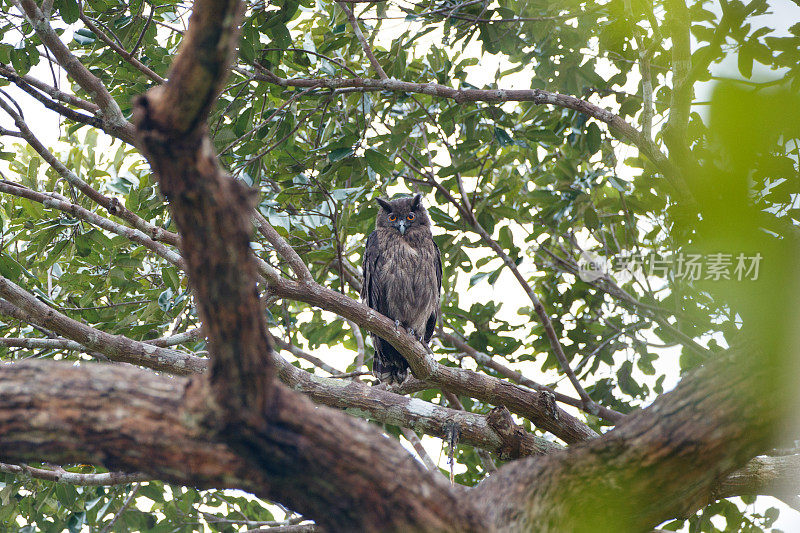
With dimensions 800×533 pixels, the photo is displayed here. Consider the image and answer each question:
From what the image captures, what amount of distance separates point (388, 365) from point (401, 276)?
884 millimetres

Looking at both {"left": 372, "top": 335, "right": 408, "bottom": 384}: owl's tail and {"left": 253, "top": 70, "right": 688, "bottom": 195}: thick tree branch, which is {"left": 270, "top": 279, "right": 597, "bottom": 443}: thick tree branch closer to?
{"left": 372, "top": 335, "right": 408, "bottom": 384}: owl's tail

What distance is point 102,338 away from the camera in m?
3.73

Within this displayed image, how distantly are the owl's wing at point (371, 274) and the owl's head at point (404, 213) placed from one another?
11.2 inches

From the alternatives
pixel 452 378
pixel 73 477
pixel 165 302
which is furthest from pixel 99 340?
pixel 452 378

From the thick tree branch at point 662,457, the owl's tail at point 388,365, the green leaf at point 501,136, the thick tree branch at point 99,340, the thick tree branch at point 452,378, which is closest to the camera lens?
the thick tree branch at point 662,457

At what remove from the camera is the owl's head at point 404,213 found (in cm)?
678

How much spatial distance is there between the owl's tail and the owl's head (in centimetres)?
126

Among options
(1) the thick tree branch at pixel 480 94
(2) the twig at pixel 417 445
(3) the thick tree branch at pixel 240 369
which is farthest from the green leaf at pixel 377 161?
(3) the thick tree branch at pixel 240 369

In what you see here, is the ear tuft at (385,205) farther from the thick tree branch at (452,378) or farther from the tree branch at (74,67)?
the tree branch at (74,67)

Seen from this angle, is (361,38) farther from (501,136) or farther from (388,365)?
(388,365)

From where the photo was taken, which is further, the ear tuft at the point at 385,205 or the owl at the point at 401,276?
the ear tuft at the point at 385,205

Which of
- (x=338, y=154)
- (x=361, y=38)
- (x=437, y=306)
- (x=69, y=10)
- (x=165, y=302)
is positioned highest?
(x=361, y=38)

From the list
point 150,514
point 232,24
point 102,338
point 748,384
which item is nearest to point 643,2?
point 748,384

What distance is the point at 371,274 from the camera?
6535 millimetres
